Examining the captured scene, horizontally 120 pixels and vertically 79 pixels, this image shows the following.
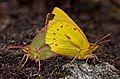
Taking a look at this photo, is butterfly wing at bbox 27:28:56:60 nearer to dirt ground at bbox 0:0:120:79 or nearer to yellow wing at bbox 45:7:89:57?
yellow wing at bbox 45:7:89:57

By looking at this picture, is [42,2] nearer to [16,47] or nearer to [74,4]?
[74,4]

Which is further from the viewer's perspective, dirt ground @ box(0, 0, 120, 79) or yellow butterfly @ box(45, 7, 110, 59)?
dirt ground @ box(0, 0, 120, 79)

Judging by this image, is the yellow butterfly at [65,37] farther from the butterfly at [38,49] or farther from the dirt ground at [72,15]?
the dirt ground at [72,15]

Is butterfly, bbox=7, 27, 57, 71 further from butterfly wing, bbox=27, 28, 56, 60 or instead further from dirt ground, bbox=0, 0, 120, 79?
dirt ground, bbox=0, 0, 120, 79

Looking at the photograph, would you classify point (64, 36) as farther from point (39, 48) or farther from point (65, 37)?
point (39, 48)

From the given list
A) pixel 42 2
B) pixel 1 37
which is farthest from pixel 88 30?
pixel 1 37

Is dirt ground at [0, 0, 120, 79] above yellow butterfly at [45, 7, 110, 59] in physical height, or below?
above

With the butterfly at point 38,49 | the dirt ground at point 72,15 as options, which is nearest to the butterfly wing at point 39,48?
the butterfly at point 38,49

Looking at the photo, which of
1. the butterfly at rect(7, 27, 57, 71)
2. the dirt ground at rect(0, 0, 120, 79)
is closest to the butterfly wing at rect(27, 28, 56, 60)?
Answer: the butterfly at rect(7, 27, 57, 71)
